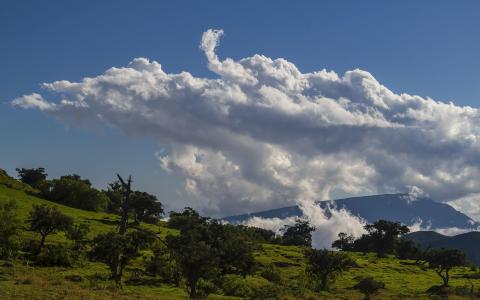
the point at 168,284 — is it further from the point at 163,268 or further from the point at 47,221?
the point at 47,221

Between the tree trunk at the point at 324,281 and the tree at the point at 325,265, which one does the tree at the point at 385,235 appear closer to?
the tree at the point at 325,265

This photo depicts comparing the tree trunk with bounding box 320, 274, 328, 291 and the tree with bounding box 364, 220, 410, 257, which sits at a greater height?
the tree with bounding box 364, 220, 410, 257

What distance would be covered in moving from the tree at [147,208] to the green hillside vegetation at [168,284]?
1407 inches

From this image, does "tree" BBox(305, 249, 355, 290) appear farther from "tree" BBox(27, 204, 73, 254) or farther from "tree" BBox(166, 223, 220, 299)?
"tree" BBox(27, 204, 73, 254)

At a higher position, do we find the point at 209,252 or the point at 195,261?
the point at 209,252

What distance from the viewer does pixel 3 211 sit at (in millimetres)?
75938

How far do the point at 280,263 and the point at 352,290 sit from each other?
33.7 metres

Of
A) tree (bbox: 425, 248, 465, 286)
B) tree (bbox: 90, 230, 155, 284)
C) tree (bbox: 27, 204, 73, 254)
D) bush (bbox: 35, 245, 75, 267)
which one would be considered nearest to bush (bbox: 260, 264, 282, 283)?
tree (bbox: 90, 230, 155, 284)

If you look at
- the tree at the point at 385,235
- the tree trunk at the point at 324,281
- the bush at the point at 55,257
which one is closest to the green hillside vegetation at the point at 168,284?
the bush at the point at 55,257

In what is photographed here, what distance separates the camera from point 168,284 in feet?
224

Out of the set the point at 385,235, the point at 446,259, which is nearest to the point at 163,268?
the point at 446,259

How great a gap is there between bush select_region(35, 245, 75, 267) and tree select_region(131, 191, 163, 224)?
102148mm

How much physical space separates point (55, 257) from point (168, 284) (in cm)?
1687

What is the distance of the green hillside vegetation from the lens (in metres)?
45.6
